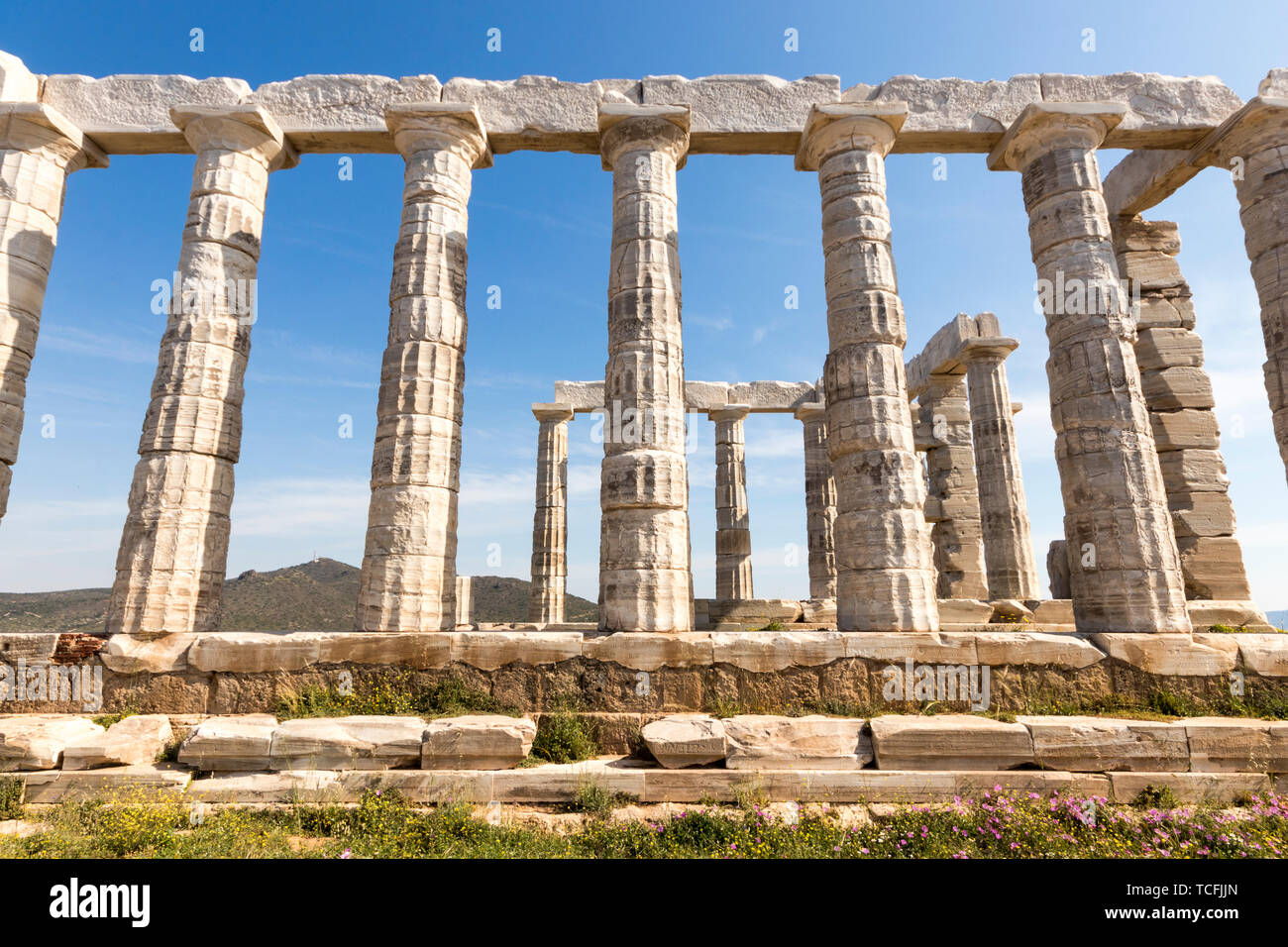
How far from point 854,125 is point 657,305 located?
4.73 metres

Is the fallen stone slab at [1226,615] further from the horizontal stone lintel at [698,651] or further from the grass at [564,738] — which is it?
the grass at [564,738]

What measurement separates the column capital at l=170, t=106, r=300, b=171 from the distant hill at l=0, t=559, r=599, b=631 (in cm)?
2949

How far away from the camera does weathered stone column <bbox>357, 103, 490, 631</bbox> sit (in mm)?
10234

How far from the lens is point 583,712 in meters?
8.86

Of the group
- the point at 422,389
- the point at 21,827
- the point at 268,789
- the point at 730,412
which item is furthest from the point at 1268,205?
the point at 21,827

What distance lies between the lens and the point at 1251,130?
12.0 m

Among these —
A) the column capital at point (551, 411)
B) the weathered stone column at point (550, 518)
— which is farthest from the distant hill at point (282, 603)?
the column capital at point (551, 411)

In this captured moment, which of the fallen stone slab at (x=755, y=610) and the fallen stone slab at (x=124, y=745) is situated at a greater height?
the fallen stone slab at (x=755, y=610)

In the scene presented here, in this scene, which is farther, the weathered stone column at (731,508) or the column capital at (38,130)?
the weathered stone column at (731,508)

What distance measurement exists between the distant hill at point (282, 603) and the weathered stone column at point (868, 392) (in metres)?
31.9

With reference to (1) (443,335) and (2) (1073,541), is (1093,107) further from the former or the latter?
(1) (443,335)

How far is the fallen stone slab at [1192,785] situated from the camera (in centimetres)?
719
